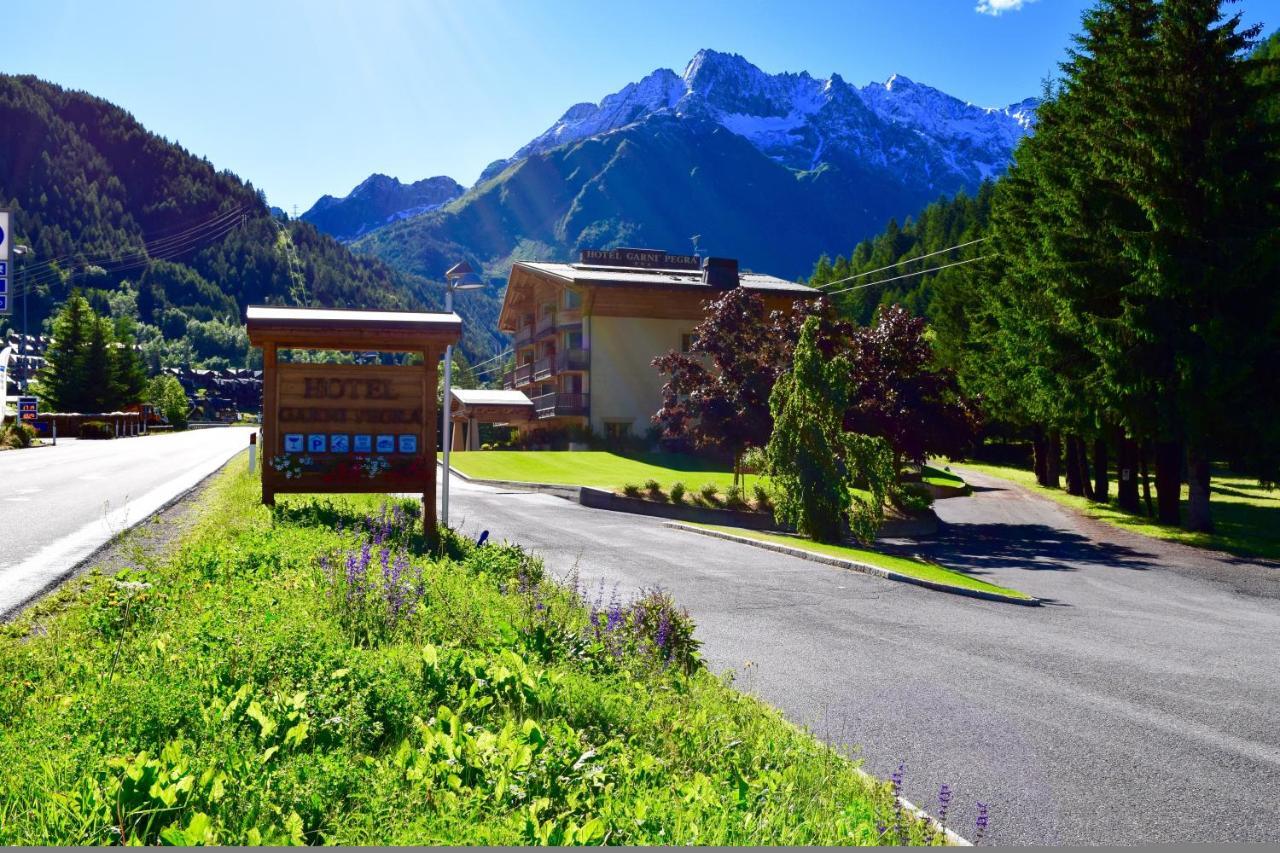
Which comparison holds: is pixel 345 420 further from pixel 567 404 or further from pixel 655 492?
pixel 567 404

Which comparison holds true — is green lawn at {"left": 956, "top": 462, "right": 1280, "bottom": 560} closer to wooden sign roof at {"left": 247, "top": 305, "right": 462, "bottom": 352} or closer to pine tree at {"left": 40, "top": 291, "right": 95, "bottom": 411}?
wooden sign roof at {"left": 247, "top": 305, "right": 462, "bottom": 352}

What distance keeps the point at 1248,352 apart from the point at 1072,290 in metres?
5.38

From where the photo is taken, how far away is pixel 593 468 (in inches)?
1636

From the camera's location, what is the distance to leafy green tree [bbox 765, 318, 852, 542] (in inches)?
793

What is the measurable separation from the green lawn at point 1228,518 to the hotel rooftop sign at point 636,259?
27.9 metres

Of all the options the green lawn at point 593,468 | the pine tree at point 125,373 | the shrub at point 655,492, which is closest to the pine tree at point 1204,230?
the shrub at point 655,492

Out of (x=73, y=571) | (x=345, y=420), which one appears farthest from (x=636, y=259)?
(x=73, y=571)

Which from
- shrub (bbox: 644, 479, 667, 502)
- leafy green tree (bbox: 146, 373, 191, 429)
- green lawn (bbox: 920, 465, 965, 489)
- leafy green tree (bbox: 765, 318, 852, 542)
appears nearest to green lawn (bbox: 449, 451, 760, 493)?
shrub (bbox: 644, 479, 667, 502)

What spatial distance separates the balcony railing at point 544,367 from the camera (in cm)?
5791

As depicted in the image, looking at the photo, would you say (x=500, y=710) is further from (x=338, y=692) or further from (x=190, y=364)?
(x=190, y=364)

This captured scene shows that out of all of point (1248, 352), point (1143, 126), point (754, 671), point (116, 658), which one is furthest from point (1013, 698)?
point (1143, 126)

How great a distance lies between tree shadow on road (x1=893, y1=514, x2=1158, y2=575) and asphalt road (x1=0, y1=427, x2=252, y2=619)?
47.8 ft

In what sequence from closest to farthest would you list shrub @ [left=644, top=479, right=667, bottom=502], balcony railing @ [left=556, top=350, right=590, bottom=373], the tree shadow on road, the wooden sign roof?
the wooden sign roof < the tree shadow on road < shrub @ [left=644, top=479, right=667, bottom=502] < balcony railing @ [left=556, top=350, right=590, bottom=373]

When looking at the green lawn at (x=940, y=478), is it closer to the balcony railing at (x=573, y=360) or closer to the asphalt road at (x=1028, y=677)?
the balcony railing at (x=573, y=360)
